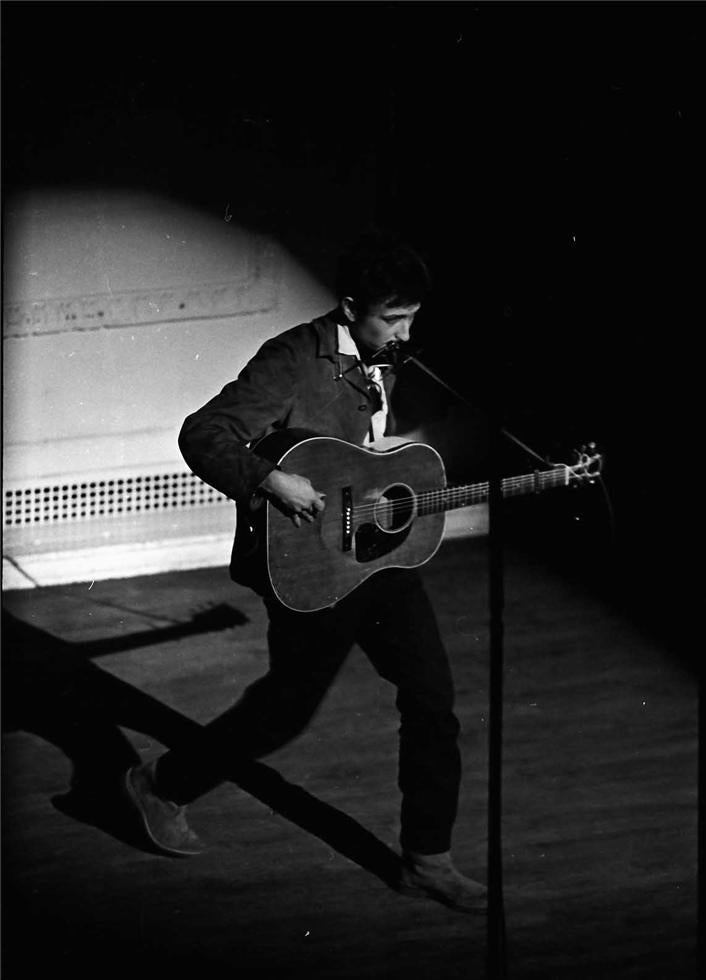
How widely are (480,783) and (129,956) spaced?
104 centimetres

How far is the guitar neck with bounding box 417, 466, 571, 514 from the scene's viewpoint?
3758 millimetres

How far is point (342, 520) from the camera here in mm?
3635

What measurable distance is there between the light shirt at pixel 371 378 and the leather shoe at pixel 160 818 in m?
1.05

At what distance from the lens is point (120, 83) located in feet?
13.4

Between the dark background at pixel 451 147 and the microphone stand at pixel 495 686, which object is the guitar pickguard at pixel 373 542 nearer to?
the dark background at pixel 451 147

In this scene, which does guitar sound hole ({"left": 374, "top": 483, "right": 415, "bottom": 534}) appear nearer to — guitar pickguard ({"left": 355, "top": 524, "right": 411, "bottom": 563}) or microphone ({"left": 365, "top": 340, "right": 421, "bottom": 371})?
guitar pickguard ({"left": 355, "top": 524, "right": 411, "bottom": 563})

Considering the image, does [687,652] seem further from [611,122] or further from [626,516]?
[611,122]

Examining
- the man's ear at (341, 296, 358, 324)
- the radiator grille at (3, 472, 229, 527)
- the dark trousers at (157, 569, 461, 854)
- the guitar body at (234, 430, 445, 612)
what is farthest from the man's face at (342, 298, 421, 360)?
the radiator grille at (3, 472, 229, 527)

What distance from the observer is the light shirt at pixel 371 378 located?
360 centimetres

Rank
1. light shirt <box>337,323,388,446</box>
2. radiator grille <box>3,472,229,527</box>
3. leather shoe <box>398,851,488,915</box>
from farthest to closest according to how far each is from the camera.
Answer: radiator grille <box>3,472,229,527</box> < leather shoe <box>398,851,488,915</box> < light shirt <box>337,323,388,446</box>

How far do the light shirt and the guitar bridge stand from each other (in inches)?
4.8

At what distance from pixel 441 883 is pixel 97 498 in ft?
4.66

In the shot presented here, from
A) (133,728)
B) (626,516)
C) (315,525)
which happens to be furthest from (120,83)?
(626,516)

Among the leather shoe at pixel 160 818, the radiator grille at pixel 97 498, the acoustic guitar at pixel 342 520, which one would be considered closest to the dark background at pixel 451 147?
the acoustic guitar at pixel 342 520
